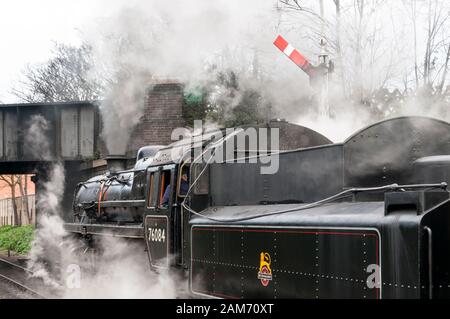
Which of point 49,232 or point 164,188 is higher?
point 164,188

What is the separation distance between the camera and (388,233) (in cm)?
430

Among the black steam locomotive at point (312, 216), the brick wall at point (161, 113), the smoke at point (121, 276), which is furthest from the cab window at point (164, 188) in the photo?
the brick wall at point (161, 113)

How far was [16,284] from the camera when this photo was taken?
1580cm

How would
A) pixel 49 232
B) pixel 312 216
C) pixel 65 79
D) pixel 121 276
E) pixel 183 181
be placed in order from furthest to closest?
pixel 65 79, pixel 49 232, pixel 121 276, pixel 183 181, pixel 312 216

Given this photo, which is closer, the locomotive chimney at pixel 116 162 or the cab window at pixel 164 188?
the cab window at pixel 164 188

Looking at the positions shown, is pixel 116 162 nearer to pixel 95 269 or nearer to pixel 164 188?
pixel 95 269

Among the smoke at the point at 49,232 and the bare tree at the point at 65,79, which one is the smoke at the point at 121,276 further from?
the bare tree at the point at 65,79

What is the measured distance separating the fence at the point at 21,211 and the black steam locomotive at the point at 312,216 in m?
32.9

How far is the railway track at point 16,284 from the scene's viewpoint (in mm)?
14252

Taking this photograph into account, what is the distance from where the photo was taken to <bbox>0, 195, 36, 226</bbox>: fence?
1607 inches

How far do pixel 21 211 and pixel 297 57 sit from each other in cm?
3676

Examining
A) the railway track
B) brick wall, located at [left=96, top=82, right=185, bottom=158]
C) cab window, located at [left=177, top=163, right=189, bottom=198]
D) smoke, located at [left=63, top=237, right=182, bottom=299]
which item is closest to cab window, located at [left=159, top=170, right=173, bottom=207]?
cab window, located at [left=177, top=163, right=189, bottom=198]

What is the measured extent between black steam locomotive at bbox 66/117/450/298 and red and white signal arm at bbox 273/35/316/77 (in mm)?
4186

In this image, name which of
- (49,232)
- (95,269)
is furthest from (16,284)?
(95,269)
